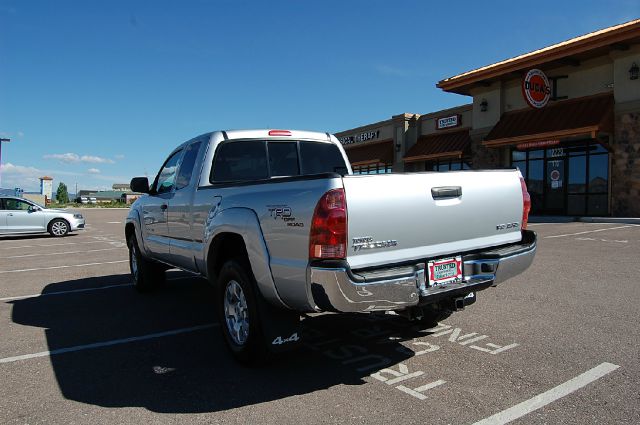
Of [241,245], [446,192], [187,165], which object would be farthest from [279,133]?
[446,192]

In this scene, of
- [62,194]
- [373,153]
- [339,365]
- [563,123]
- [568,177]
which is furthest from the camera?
[62,194]

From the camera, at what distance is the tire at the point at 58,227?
1798 centimetres

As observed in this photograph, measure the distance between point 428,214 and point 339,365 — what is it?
1447mm

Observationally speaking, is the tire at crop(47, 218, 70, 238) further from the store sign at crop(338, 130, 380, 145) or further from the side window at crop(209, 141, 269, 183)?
the store sign at crop(338, 130, 380, 145)

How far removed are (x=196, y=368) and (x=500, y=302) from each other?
3801mm

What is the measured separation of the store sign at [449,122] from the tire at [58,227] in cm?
1993

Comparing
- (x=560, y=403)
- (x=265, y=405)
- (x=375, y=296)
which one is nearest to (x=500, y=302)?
(x=560, y=403)

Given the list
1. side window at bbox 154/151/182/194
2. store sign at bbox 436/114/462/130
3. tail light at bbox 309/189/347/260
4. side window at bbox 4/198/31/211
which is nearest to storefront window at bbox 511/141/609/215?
store sign at bbox 436/114/462/130

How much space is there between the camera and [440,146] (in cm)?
2745

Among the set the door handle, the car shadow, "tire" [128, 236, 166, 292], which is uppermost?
the door handle

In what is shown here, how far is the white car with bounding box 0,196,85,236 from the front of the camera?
17078 millimetres

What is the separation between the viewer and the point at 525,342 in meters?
4.46

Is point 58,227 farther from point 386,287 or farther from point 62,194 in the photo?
point 62,194

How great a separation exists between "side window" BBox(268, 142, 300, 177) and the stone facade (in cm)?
1838
